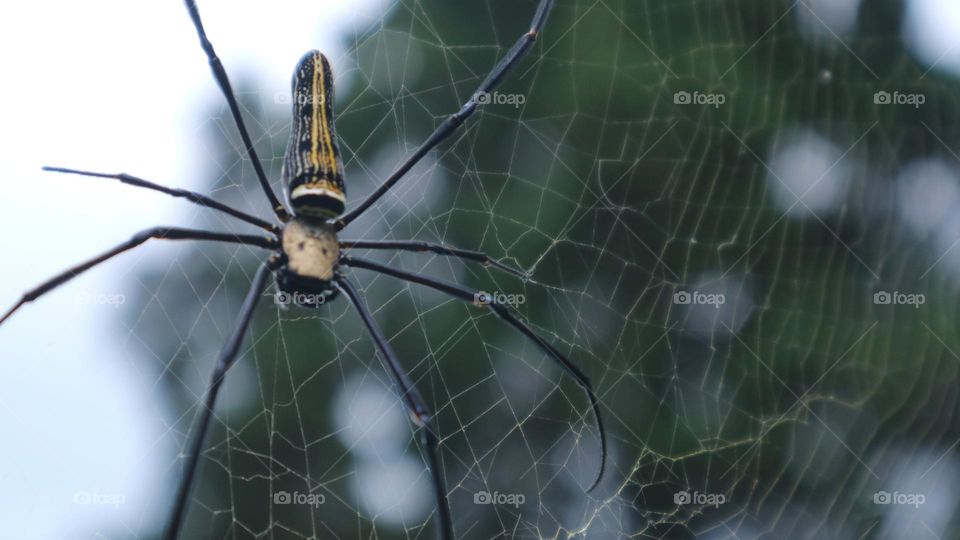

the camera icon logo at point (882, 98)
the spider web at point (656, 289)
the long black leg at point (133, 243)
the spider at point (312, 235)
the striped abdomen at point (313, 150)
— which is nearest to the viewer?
the long black leg at point (133, 243)

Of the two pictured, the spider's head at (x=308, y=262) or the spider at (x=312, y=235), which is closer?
the spider at (x=312, y=235)

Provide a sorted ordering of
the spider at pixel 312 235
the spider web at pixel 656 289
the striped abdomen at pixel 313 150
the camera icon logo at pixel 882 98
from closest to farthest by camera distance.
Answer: the spider at pixel 312 235, the striped abdomen at pixel 313 150, the spider web at pixel 656 289, the camera icon logo at pixel 882 98

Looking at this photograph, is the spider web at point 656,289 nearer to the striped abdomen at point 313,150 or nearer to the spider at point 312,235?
the spider at point 312,235

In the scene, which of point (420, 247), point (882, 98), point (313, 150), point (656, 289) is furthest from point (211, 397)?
point (882, 98)

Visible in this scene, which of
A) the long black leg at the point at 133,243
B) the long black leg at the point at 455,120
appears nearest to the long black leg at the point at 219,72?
the long black leg at the point at 133,243

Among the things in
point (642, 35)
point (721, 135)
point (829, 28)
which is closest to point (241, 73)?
point (721, 135)

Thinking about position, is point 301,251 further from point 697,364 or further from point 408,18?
point 408,18
